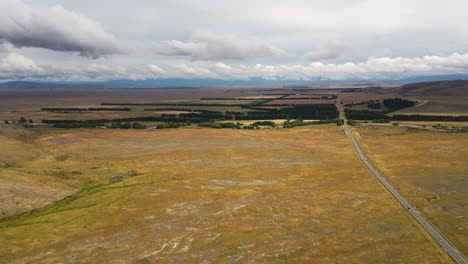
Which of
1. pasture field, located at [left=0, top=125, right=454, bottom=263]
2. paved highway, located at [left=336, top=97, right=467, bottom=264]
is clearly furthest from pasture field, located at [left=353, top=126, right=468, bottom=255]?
pasture field, located at [left=0, top=125, right=454, bottom=263]

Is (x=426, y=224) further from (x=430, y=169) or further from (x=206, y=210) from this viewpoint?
(x=430, y=169)

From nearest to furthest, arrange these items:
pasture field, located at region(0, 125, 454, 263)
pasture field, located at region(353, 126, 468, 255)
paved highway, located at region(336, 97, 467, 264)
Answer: paved highway, located at region(336, 97, 467, 264), pasture field, located at region(0, 125, 454, 263), pasture field, located at region(353, 126, 468, 255)

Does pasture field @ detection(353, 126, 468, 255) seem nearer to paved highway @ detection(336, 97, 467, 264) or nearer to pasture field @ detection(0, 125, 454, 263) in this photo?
paved highway @ detection(336, 97, 467, 264)

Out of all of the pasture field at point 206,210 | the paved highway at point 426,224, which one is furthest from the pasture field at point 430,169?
the pasture field at point 206,210

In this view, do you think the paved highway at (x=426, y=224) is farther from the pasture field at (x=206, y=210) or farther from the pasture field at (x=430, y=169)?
the pasture field at (x=206, y=210)

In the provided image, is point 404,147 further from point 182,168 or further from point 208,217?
point 208,217

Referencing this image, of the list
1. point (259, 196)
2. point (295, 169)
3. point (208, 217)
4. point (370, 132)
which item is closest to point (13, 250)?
point (208, 217)
